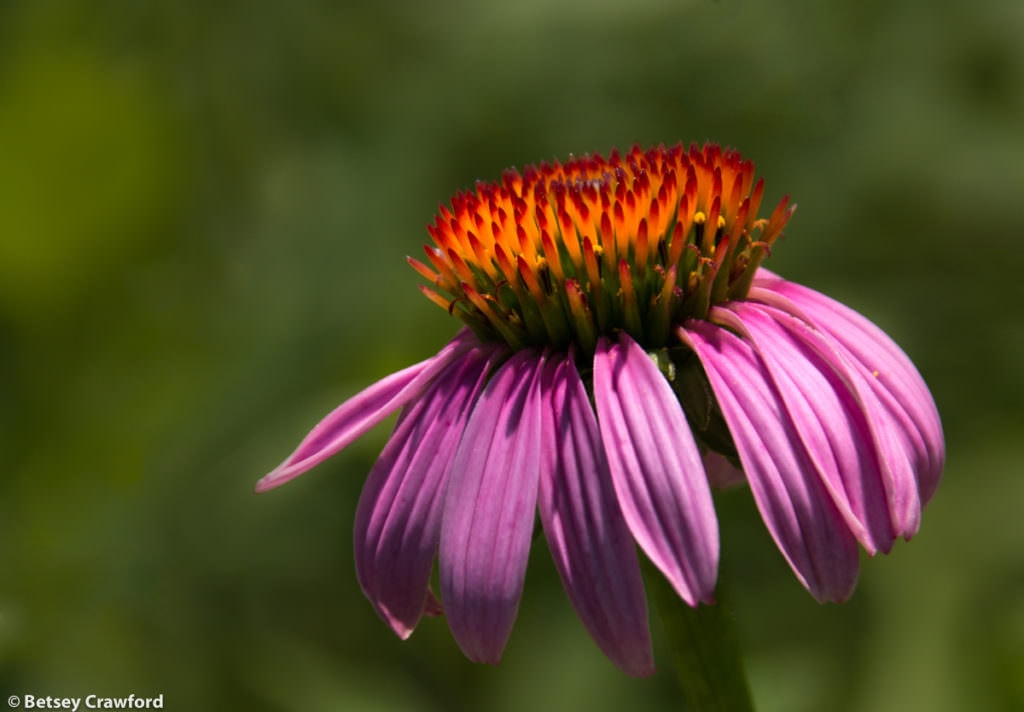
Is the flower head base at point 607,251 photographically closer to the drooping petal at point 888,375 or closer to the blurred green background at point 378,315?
the drooping petal at point 888,375

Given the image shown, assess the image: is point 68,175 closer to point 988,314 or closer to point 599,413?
point 599,413

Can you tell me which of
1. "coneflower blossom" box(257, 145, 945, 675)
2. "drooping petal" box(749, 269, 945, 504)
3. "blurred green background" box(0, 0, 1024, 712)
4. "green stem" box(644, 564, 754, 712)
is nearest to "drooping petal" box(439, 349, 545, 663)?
"coneflower blossom" box(257, 145, 945, 675)

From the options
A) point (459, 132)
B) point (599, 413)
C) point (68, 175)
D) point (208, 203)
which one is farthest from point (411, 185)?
point (599, 413)

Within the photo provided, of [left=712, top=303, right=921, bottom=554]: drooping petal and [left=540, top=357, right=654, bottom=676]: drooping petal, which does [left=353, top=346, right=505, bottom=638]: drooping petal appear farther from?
[left=712, top=303, right=921, bottom=554]: drooping petal
